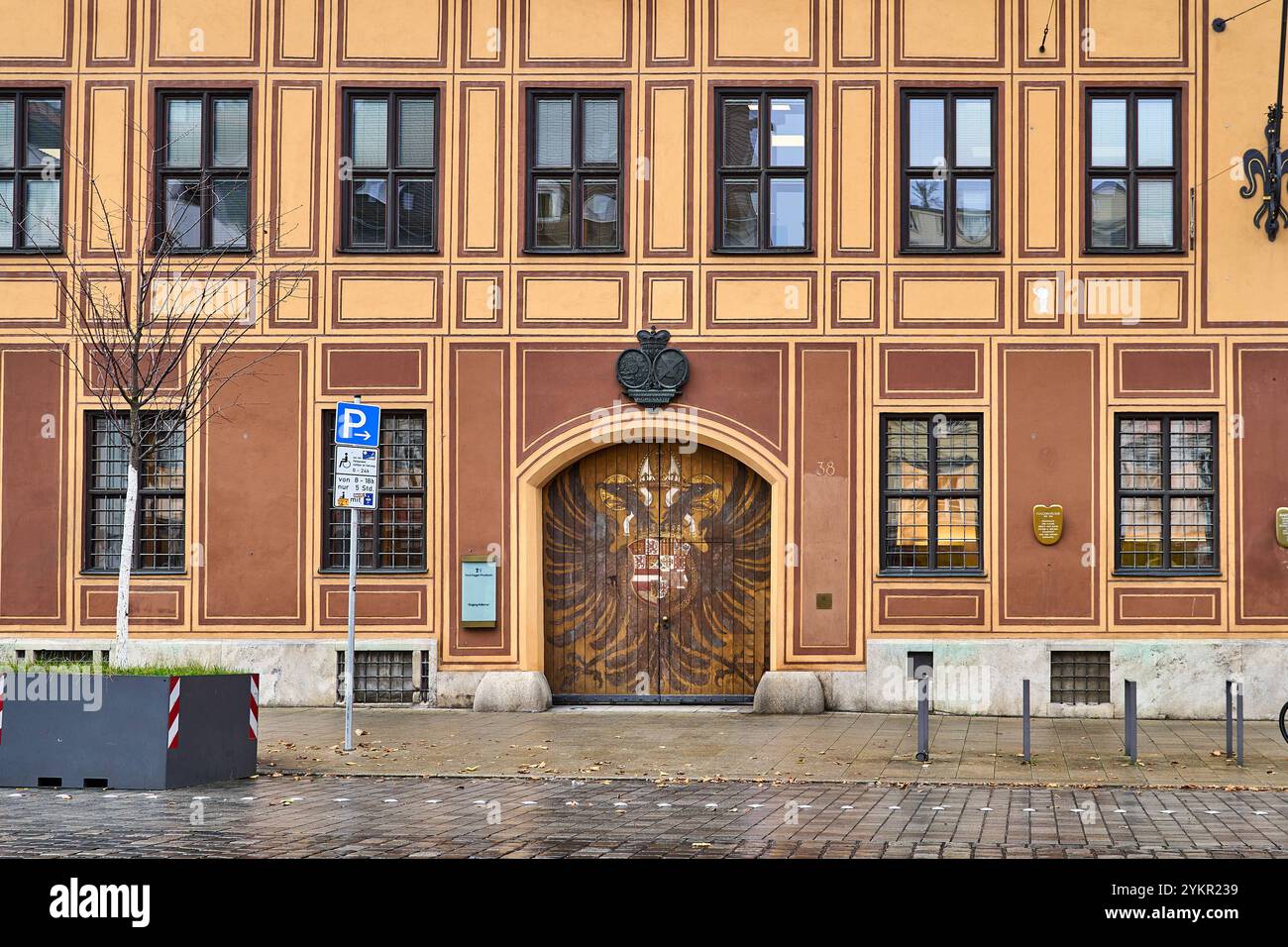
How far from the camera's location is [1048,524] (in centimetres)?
1931

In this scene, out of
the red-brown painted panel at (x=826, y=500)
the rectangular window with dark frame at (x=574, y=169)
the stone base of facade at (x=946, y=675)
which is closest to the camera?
the stone base of facade at (x=946, y=675)

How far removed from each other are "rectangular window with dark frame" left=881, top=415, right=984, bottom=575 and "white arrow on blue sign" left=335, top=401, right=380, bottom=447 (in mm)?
6680

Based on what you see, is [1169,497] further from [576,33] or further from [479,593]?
[576,33]

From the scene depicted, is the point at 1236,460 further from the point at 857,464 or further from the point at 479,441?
the point at 479,441

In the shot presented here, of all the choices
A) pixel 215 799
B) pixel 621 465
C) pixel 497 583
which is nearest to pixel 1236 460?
pixel 621 465

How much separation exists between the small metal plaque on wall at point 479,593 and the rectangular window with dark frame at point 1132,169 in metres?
8.38

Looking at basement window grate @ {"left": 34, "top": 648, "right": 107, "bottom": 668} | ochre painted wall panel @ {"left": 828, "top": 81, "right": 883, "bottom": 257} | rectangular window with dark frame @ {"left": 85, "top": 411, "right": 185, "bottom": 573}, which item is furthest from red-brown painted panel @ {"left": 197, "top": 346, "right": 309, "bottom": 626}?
ochre painted wall panel @ {"left": 828, "top": 81, "right": 883, "bottom": 257}

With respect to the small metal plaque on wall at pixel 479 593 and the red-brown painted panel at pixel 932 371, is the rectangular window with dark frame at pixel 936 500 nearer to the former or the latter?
the red-brown painted panel at pixel 932 371

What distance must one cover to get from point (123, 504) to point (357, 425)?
554 cm

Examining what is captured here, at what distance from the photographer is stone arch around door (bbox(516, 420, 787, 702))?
2006cm

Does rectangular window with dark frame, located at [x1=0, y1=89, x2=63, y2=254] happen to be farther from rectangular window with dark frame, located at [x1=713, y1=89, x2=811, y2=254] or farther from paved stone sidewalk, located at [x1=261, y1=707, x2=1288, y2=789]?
rectangular window with dark frame, located at [x1=713, y1=89, x2=811, y2=254]

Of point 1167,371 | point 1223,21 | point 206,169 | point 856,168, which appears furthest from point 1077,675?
point 206,169

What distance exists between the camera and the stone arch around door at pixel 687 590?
20062 millimetres

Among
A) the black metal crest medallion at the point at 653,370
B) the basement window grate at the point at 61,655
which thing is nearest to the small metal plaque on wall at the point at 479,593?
the black metal crest medallion at the point at 653,370
